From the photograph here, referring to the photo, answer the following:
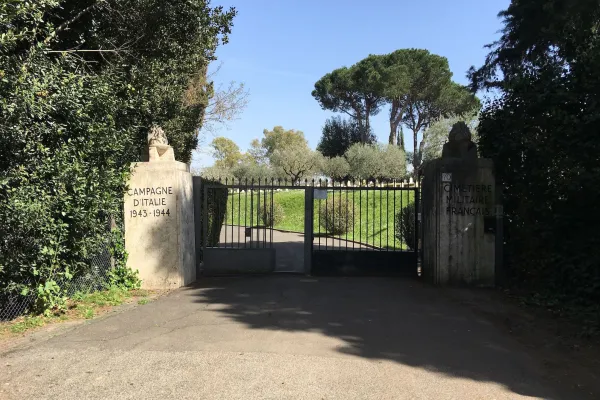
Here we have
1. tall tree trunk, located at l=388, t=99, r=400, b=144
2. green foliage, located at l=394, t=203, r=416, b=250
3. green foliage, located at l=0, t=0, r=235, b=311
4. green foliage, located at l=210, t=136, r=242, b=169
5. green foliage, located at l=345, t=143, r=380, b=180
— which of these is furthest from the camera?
green foliage, located at l=210, t=136, r=242, b=169

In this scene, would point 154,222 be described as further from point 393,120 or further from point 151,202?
point 393,120

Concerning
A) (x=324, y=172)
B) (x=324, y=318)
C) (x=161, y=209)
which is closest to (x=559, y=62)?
(x=324, y=318)

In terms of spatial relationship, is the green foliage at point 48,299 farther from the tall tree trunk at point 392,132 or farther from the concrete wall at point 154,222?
the tall tree trunk at point 392,132

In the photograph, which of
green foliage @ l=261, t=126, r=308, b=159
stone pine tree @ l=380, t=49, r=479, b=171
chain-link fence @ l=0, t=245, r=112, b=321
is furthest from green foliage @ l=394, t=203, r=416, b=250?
green foliage @ l=261, t=126, r=308, b=159

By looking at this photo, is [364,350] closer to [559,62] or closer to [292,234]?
[559,62]

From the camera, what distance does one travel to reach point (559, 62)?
25.7 feet

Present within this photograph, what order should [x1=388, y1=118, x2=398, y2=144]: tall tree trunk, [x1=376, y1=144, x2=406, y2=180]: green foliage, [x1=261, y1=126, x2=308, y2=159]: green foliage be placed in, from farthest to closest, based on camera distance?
[x1=261, y1=126, x2=308, y2=159]: green foliage
[x1=388, y1=118, x2=398, y2=144]: tall tree trunk
[x1=376, y1=144, x2=406, y2=180]: green foliage

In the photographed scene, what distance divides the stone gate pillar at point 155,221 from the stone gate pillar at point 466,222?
494 cm

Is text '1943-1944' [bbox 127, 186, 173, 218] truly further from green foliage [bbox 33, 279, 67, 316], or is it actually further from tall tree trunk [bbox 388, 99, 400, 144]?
tall tree trunk [bbox 388, 99, 400, 144]

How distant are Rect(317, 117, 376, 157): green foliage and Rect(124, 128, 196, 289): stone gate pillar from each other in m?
48.4

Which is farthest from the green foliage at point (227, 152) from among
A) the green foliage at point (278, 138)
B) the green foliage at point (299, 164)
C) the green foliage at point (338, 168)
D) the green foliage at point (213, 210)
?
the green foliage at point (213, 210)

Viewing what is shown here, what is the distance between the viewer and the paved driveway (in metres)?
3.88

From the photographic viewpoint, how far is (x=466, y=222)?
8.27 metres

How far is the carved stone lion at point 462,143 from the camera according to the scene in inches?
331
